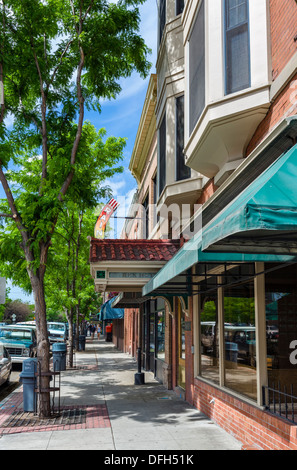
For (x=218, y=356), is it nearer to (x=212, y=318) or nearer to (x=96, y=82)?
(x=212, y=318)

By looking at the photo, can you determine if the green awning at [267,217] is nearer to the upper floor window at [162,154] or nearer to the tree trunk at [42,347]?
the tree trunk at [42,347]

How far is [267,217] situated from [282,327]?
→ 3333mm

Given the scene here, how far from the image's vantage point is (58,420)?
9.21 m

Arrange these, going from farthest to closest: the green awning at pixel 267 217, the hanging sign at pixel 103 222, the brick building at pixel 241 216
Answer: the hanging sign at pixel 103 222, the brick building at pixel 241 216, the green awning at pixel 267 217

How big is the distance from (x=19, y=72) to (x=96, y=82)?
84.6 inches

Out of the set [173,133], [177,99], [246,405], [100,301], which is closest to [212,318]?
[246,405]

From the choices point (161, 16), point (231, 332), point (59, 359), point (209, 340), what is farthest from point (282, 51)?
point (59, 359)

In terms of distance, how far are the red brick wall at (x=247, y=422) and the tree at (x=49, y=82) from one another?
368 centimetres

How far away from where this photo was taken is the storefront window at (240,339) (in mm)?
7012

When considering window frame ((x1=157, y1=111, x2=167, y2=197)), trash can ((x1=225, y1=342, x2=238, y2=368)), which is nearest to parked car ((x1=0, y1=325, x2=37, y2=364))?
window frame ((x1=157, y1=111, x2=167, y2=197))

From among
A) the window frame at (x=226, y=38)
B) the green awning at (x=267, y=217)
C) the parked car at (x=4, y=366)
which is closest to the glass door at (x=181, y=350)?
the parked car at (x=4, y=366)

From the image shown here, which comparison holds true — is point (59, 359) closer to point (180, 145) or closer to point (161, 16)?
point (180, 145)

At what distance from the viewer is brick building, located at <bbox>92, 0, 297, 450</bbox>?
181 inches

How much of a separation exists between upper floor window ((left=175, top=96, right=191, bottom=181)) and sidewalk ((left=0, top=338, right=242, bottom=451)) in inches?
219
